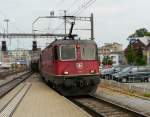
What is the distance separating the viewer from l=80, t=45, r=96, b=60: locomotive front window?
2678 centimetres

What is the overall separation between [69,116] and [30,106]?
4.65 m

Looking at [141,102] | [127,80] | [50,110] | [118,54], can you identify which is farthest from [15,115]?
[118,54]

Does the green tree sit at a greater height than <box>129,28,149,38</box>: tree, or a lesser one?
lesser

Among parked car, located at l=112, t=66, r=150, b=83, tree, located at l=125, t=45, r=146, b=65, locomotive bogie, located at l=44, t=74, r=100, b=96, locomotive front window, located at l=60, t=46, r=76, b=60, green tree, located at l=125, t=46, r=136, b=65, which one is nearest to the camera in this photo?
locomotive bogie, located at l=44, t=74, r=100, b=96

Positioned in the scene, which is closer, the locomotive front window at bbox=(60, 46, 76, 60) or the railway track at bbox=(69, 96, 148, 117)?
the railway track at bbox=(69, 96, 148, 117)

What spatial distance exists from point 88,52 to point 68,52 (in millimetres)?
1156

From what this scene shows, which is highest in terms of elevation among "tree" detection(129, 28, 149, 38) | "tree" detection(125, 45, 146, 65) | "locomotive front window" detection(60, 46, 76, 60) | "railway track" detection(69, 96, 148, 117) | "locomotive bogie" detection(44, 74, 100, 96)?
"tree" detection(129, 28, 149, 38)

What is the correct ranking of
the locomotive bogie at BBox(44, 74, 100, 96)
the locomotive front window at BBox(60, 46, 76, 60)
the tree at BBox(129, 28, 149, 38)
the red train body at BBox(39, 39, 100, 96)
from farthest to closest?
the tree at BBox(129, 28, 149, 38) < the locomotive front window at BBox(60, 46, 76, 60) < the red train body at BBox(39, 39, 100, 96) < the locomotive bogie at BBox(44, 74, 100, 96)

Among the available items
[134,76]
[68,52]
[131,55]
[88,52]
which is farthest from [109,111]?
[131,55]

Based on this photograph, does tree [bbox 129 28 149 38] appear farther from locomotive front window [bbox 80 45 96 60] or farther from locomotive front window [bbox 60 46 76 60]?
locomotive front window [bbox 60 46 76 60]

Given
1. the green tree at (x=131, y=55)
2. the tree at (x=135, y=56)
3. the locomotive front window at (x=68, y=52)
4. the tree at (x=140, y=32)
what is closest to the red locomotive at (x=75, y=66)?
the locomotive front window at (x=68, y=52)

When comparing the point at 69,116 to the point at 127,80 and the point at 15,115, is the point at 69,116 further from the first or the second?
the point at 127,80

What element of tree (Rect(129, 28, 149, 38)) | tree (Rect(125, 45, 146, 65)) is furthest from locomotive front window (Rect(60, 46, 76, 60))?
tree (Rect(129, 28, 149, 38))

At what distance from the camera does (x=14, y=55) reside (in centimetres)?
18525
